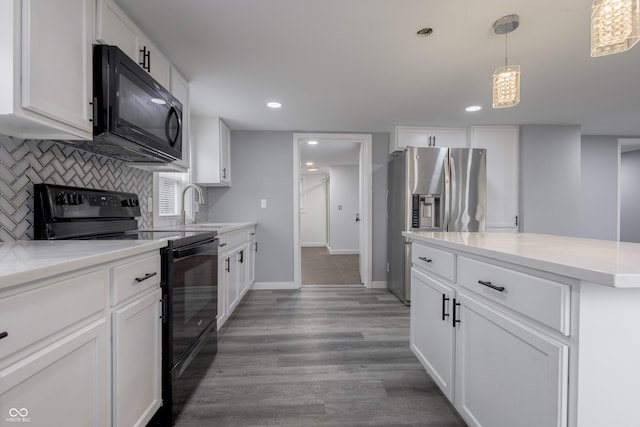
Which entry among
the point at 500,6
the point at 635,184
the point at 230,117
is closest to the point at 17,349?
the point at 500,6

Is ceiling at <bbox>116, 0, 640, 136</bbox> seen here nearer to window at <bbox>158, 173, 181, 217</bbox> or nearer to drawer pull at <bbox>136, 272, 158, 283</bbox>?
window at <bbox>158, 173, 181, 217</bbox>

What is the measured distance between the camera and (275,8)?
152 centimetres

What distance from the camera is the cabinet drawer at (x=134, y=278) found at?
108cm

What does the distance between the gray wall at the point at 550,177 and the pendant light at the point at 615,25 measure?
2945mm

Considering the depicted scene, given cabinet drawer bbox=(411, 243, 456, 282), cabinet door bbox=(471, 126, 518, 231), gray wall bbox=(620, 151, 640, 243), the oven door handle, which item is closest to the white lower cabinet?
the oven door handle

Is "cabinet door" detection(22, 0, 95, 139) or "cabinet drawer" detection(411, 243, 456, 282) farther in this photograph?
"cabinet drawer" detection(411, 243, 456, 282)

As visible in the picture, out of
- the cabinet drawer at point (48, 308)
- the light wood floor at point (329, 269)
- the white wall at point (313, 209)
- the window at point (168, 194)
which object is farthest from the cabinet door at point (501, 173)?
the white wall at point (313, 209)

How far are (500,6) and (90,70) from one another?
2041mm

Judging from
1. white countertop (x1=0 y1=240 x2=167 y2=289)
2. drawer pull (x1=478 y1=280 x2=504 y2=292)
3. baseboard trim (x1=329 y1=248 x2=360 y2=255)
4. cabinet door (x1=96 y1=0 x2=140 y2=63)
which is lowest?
baseboard trim (x1=329 y1=248 x2=360 y2=255)

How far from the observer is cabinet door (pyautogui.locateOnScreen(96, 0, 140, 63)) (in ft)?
4.44

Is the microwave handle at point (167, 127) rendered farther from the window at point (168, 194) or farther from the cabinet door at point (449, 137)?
the cabinet door at point (449, 137)

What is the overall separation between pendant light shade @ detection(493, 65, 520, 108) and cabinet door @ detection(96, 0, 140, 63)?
6.72 ft

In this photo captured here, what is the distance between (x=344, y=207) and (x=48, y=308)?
6.57 meters

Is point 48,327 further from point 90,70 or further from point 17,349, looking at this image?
point 90,70
